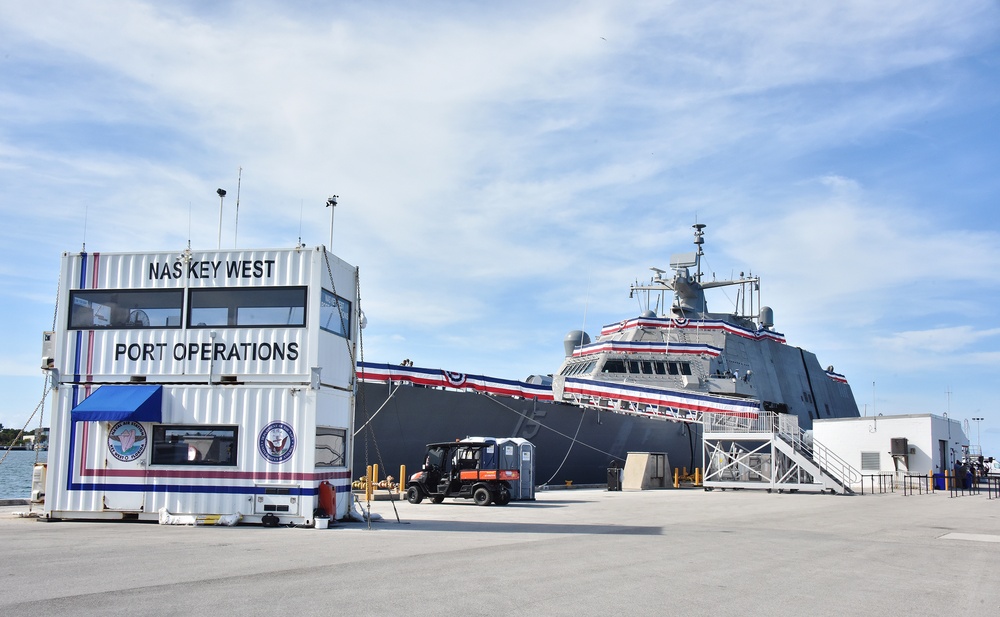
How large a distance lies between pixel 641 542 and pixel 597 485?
20355 millimetres

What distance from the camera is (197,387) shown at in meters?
14.8

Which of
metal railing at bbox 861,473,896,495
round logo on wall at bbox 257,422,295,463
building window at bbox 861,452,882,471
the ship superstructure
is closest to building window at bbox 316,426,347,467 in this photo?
round logo on wall at bbox 257,422,295,463

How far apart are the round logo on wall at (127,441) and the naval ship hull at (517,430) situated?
615 centimetres

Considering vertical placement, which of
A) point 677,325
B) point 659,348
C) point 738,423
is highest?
point 677,325

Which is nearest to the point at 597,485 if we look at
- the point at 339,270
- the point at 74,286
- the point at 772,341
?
the point at 772,341

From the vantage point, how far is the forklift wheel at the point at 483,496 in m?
21.2

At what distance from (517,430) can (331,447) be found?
540 inches

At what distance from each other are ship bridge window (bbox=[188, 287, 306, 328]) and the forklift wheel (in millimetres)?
8315

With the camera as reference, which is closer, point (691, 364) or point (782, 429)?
point (782, 429)

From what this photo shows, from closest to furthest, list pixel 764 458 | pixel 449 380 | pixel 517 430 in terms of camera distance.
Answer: pixel 449 380
pixel 517 430
pixel 764 458

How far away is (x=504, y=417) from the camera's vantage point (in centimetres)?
2788

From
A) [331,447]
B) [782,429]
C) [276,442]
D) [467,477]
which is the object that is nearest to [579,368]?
[782,429]

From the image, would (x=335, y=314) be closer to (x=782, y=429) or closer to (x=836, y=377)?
(x=782, y=429)

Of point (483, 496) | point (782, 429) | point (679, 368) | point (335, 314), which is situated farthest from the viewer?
point (679, 368)
